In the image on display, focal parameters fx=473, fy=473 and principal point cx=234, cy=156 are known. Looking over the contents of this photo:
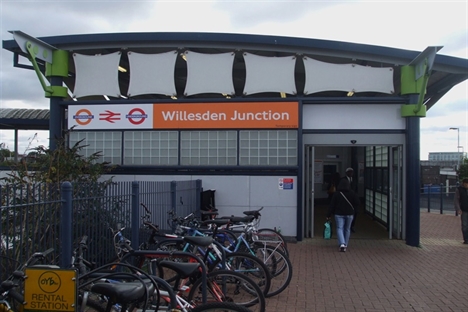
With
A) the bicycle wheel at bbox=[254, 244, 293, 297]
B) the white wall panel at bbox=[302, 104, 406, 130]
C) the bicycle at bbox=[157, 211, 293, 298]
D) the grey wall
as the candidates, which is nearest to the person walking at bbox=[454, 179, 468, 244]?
the white wall panel at bbox=[302, 104, 406, 130]

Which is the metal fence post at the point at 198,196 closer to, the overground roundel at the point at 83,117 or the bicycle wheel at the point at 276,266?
the overground roundel at the point at 83,117

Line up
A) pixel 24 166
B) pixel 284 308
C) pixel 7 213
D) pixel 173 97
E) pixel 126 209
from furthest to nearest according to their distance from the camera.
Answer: pixel 173 97 → pixel 24 166 → pixel 126 209 → pixel 284 308 → pixel 7 213

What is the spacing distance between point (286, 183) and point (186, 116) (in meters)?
2.89

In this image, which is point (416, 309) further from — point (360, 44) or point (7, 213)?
point (360, 44)

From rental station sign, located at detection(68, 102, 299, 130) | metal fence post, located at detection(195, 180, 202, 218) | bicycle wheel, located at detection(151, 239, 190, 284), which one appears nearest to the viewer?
bicycle wheel, located at detection(151, 239, 190, 284)

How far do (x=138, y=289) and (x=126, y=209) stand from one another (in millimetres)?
3663

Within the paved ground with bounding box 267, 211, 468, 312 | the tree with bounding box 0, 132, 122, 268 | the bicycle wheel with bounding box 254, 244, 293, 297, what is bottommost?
the paved ground with bounding box 267, 211, 468, 312

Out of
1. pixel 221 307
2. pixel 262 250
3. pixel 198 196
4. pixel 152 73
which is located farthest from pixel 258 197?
pixel 221 307

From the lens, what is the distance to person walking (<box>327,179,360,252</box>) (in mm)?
9992

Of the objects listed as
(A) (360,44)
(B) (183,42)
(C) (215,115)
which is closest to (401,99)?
(A) (360,44)

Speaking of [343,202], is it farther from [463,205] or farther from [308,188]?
[463,205]

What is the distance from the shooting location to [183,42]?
11.6 meters

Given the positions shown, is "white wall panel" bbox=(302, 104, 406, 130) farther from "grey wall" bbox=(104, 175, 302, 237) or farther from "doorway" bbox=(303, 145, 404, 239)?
"grey wall" bbox=(104, 175, 302, 237)

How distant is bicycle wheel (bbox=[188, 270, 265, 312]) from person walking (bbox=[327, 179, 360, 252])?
524 centimetres
